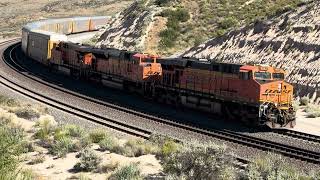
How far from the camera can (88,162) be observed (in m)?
17.4

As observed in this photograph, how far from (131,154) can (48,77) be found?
2799 centimetres

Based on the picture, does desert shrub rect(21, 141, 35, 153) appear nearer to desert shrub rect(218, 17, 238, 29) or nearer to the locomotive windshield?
the locomotive windshield

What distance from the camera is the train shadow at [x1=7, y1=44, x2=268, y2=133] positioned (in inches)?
1049

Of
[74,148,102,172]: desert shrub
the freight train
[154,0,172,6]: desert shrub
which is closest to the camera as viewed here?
[74,148,102,172]: desert shrub

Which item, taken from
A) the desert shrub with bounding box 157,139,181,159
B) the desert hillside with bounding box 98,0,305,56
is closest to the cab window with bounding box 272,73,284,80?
the desert shrub with bounding box 157,139,181,159

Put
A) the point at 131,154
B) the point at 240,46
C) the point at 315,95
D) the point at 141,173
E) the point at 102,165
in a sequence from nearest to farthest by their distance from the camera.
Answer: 1. the point at 141,173
2. the point at 102,165
3. the point at 131,154
4. the point at 315,95
5. the point at 240,46

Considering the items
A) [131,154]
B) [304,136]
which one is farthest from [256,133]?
[131,154]

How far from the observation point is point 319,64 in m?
33.3

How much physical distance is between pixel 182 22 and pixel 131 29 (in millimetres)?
6998

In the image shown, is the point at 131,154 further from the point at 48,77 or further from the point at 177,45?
the point at 177,45

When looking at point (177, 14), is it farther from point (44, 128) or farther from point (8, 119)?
point (44, 128)

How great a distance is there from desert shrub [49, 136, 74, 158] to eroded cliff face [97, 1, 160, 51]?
33835 mm

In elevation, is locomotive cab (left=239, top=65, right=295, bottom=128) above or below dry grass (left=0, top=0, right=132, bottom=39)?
below

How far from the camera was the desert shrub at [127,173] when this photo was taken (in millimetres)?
15429
